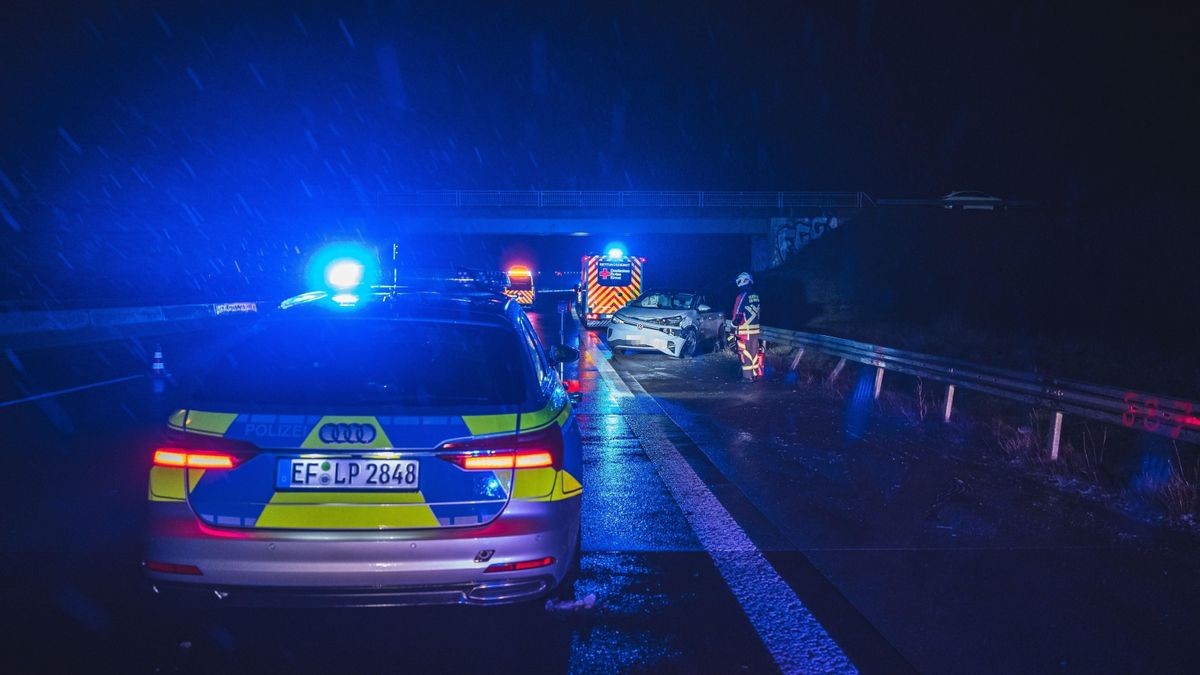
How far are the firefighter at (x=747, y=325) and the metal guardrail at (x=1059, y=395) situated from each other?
7.44 ft

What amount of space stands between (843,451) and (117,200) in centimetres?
4509

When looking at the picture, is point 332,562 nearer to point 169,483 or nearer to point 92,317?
point 169,483

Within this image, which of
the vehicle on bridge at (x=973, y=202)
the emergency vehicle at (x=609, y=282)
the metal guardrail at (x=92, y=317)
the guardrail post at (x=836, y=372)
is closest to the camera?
the guardrail post at (x=836, y=372)

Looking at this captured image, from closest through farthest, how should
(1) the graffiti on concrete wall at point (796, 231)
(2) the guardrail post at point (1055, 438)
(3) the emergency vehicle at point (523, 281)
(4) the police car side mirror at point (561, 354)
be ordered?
1. (4) the police car side mirror at point (561, 354)
2. (2) the guardrail post at point (1055, 438)
3. (3) the emergency vehicle at point (523, 281)
4. (1) the graffiti on concrete wall at point (796, 231)

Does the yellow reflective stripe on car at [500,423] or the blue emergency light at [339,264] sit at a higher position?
the blue emergency light at [339,264]

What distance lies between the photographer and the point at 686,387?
1395 centimetres

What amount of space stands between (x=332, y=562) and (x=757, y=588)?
2.35 meters

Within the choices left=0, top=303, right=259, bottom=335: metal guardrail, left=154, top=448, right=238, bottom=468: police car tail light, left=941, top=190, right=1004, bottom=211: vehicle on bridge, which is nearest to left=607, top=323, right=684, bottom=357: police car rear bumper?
left=0, top=303, right=259, bottom=335: metal guardrail

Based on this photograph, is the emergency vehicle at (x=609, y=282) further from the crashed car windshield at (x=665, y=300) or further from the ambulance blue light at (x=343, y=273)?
the ambulance blue light at (x=343, y=273)

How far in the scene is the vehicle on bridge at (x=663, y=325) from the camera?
18406 millimetres

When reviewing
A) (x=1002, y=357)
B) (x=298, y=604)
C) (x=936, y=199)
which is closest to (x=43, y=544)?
(x=298, y=604)

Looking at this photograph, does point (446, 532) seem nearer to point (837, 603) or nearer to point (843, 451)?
point (837, 603)

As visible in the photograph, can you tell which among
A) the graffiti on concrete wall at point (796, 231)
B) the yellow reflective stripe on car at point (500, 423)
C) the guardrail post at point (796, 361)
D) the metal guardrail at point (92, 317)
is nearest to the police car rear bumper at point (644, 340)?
the guardrail post at point (796, 361)

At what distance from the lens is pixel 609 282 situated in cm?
2847
